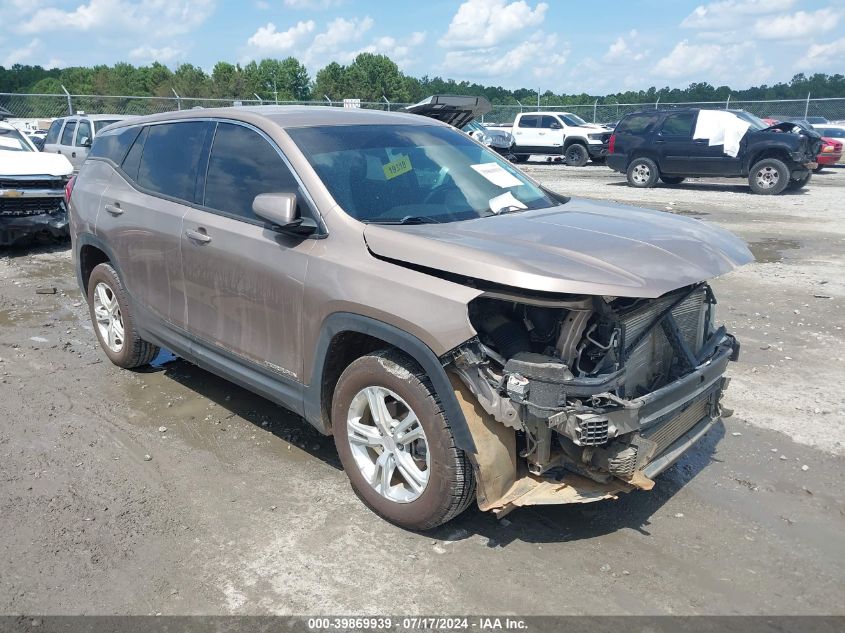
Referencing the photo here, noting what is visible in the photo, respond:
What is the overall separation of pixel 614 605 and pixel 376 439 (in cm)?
130

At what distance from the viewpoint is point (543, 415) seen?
293 centimetres

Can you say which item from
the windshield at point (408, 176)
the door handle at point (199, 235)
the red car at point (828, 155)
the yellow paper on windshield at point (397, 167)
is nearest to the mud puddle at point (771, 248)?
→ the windshield at point (408, 176)

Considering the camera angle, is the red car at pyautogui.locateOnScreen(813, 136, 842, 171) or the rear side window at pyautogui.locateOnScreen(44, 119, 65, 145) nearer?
the rear side window at pyautogui.locateOnScreen(44, 119, 65, 145)

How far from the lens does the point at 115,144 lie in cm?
548

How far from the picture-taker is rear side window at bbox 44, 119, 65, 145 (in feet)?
57.0

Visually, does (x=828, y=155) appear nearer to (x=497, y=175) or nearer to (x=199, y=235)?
(x=497, y=175)

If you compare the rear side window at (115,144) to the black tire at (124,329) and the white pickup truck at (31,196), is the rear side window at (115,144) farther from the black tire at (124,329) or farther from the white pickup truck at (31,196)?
the white pickup truck at (31,196)

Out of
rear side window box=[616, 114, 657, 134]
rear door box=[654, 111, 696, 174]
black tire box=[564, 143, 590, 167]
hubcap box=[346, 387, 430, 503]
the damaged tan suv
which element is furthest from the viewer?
black tire box=[564, 143, 590, 167]

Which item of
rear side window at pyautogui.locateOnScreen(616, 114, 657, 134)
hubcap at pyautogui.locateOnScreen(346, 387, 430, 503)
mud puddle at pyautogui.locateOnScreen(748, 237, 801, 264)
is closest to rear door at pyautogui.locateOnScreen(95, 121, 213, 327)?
hubcap at pyautogui.locateOnScreen(346, 387, 430, 503)

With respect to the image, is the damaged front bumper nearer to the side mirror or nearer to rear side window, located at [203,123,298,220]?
the side mirror

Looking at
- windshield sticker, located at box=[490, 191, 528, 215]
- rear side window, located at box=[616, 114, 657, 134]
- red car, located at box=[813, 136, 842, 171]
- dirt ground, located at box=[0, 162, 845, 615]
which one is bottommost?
dirt ground, located at box=[0, 162, 845, 615]

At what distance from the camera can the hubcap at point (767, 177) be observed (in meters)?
16.5

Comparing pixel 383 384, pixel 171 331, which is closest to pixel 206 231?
pixel 171 331

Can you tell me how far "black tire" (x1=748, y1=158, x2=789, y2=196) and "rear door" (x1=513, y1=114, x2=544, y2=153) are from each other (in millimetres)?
11281
